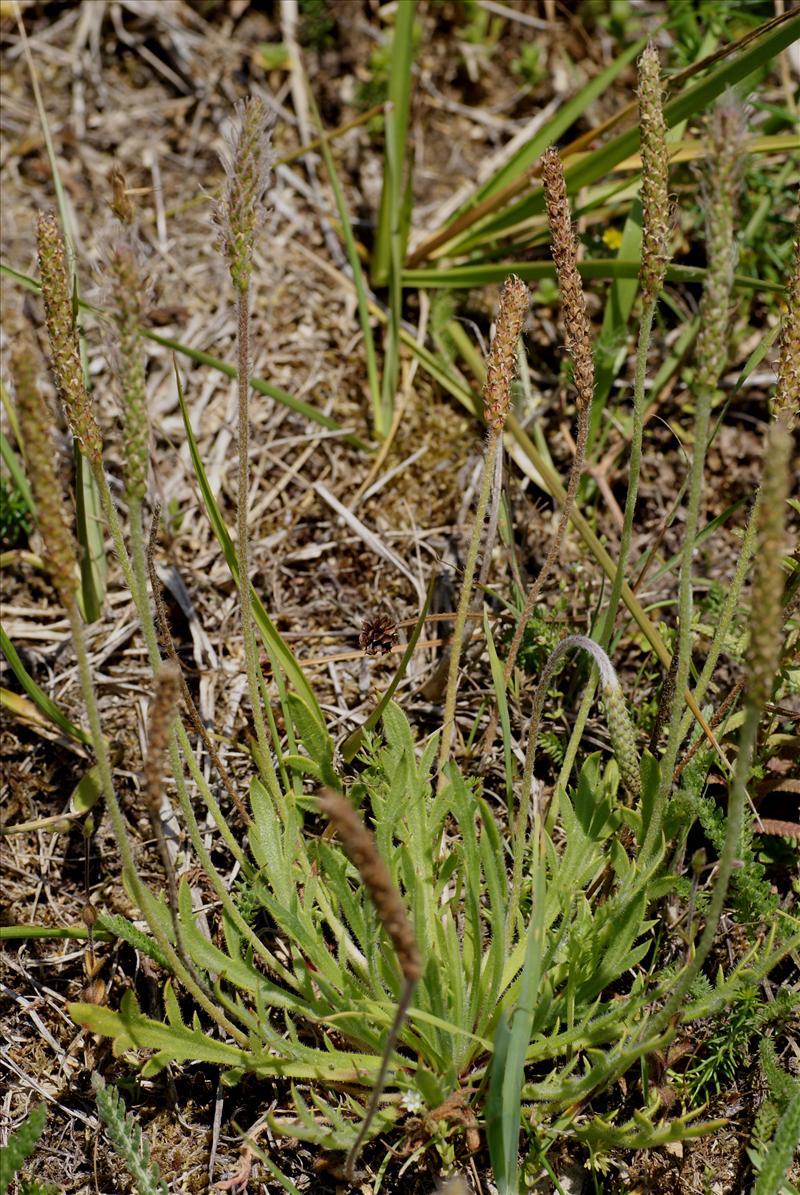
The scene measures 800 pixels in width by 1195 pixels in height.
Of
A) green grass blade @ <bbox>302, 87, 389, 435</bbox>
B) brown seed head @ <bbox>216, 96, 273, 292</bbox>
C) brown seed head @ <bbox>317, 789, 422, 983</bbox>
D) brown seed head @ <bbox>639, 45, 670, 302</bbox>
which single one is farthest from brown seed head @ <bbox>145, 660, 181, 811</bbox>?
green grass blade @ <bbox>302, 87, 389, 435</bbox>

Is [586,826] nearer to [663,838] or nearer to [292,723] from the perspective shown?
[663,838]

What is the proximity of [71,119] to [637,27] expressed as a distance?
7.67ft

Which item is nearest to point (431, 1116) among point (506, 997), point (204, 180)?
point (506, 997)

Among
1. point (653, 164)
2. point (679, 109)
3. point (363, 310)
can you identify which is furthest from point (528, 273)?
point (653, 164)

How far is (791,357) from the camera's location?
86.6 inches

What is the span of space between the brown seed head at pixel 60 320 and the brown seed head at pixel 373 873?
37.3 inches

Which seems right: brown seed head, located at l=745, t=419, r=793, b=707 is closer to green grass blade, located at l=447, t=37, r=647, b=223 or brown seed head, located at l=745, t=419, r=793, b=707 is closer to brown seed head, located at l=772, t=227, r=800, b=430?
brown seed head, located at l=772, t=227, r=800, b=430

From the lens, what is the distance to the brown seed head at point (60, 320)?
6.70 ft

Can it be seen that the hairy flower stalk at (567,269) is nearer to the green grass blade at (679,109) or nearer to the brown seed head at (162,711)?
the green grass blade at (679,109)

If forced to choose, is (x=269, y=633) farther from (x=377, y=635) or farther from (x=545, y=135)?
(x=545, y=135)

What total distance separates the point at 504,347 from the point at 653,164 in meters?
0.42

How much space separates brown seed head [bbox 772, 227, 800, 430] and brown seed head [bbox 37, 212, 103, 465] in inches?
51.6

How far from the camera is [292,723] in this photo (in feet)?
9.87

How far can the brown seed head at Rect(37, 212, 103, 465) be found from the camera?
2041 millimetres
